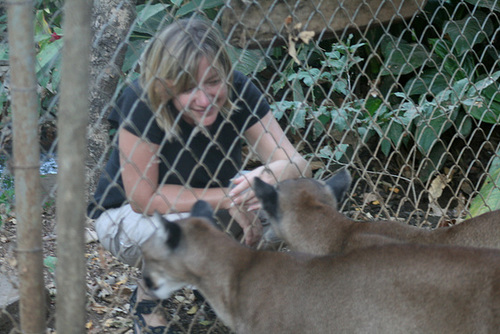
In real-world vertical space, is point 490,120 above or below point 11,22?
below

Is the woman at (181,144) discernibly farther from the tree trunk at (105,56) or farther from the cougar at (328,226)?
the tree trunk at (105,56)

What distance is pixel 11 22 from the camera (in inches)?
92.4

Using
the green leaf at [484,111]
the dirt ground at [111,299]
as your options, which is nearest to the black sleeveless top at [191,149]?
the dirt ground at [111,299]

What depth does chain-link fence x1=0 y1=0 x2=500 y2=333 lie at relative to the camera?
336 centimetres

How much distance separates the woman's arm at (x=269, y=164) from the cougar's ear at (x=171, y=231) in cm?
59

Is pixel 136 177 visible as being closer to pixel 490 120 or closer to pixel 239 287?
pixel 239 287

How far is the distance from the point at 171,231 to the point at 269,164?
42.1 inches

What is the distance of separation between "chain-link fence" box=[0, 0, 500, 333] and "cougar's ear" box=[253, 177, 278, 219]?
193 mm

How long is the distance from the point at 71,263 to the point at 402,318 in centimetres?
134

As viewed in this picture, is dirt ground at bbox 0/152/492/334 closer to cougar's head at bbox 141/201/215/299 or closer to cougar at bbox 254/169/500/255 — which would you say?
cougar's head at bbox 141/201/215/299

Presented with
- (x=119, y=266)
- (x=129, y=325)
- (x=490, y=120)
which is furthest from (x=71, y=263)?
(x=490, y=120)

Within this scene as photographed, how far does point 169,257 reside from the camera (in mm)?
3016

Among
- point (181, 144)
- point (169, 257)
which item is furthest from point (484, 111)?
point (169, 257)

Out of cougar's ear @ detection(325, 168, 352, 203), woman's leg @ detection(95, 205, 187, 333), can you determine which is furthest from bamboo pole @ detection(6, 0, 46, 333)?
cougar's ear @ detection(325, 168, 352, 203)
